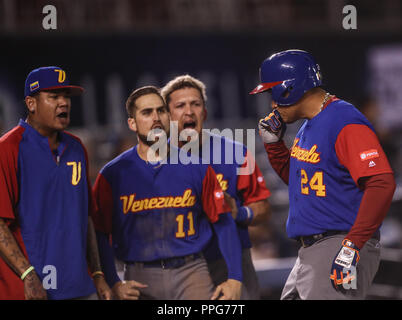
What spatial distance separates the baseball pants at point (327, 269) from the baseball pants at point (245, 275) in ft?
2.49

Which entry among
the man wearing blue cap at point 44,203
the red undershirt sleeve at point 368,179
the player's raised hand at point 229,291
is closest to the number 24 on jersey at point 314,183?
the red undershirt sleeve at point 368,179

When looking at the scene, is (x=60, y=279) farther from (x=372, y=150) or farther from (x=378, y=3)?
(x=378, y=3)

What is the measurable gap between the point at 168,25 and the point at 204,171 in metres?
8.91

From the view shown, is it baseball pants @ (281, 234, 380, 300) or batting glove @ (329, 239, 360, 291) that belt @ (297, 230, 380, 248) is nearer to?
baseball pants @ (281, 234, 380, 300)

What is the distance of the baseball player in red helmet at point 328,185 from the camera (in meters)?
3.15

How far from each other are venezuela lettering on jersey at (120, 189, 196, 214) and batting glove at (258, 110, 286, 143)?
59cm

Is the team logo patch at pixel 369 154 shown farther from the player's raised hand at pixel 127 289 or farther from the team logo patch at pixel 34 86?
the team logo patch at pixel 34 86

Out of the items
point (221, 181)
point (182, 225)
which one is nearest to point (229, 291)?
point (182, 225)

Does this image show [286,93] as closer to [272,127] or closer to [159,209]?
[272,127]

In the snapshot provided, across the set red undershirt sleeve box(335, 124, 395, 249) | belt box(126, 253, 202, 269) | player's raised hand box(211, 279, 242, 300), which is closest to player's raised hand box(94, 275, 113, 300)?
belt box(126, 253, 202, 269)

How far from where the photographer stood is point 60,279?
3449mm

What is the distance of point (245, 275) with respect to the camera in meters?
4.26

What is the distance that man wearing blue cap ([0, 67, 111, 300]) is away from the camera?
3.31 m
